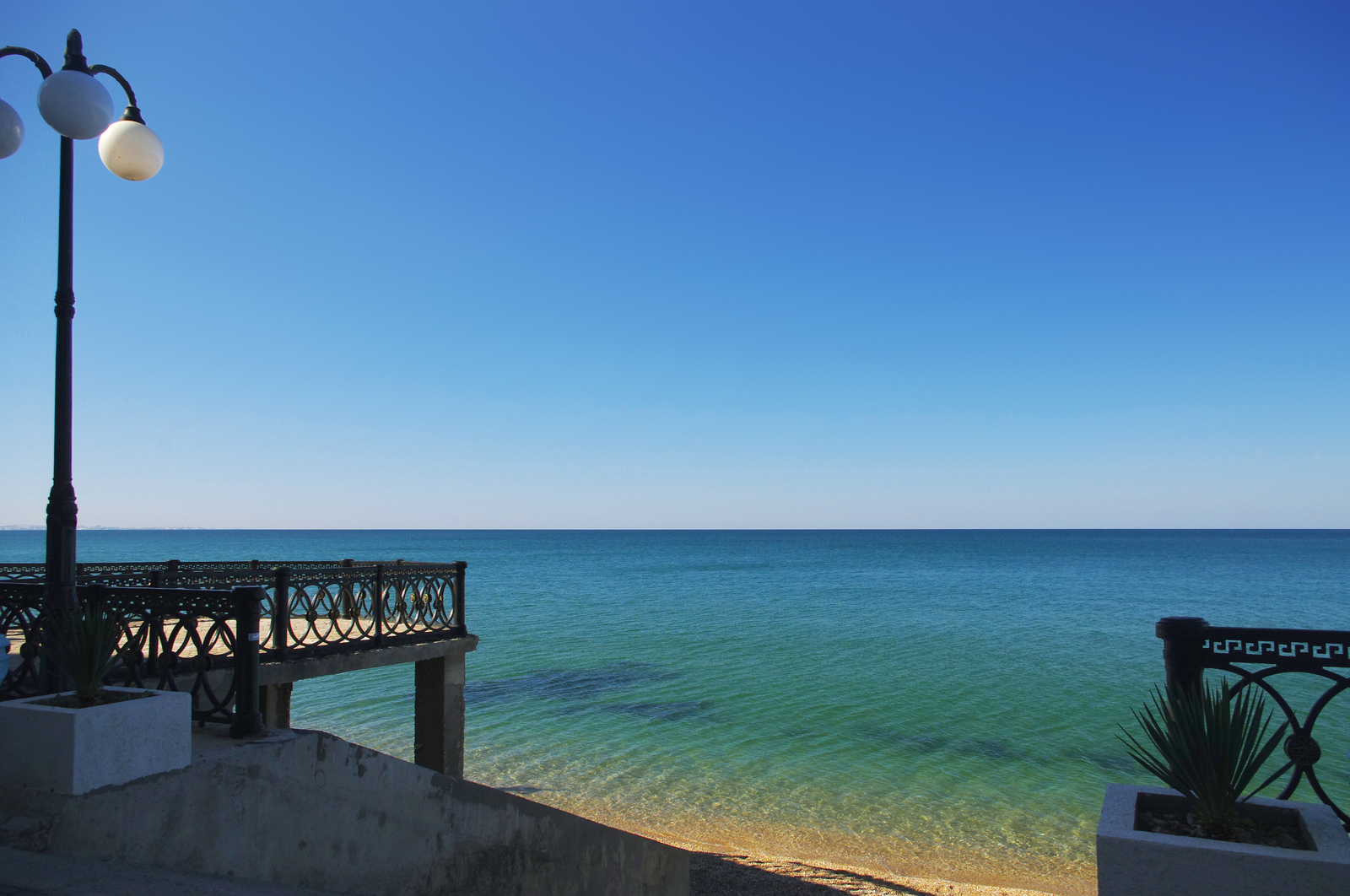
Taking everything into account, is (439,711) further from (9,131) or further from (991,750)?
(991,750)

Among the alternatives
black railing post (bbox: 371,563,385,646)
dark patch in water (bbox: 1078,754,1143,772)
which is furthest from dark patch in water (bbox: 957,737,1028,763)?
black railing post (bbox: 371,563,385,646)

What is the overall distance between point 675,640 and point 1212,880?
34.0m

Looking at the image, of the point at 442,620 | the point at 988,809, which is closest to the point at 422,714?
the point at 442,620

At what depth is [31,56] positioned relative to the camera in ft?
20.0

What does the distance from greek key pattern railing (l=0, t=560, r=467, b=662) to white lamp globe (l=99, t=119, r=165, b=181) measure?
4.21 metres

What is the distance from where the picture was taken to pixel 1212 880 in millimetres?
2852

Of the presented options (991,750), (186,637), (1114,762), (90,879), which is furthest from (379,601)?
(1114,762)

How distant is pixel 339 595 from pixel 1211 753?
1010 cm

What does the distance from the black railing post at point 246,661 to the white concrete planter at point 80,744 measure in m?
0.85

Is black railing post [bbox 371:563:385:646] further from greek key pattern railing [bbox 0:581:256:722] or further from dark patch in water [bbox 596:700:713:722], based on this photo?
dark patch in water [bbox 596:700:713:722]

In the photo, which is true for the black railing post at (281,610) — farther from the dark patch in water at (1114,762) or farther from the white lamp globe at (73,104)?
the dark patch in water at (1114,762)

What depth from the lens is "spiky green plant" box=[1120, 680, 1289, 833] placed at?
3207mm

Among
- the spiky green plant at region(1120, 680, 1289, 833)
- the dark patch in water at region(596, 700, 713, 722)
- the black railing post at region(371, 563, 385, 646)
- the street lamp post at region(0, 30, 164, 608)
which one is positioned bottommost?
the dark patch in water at region(596, 700, 713, 722)

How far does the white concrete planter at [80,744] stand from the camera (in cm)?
404
